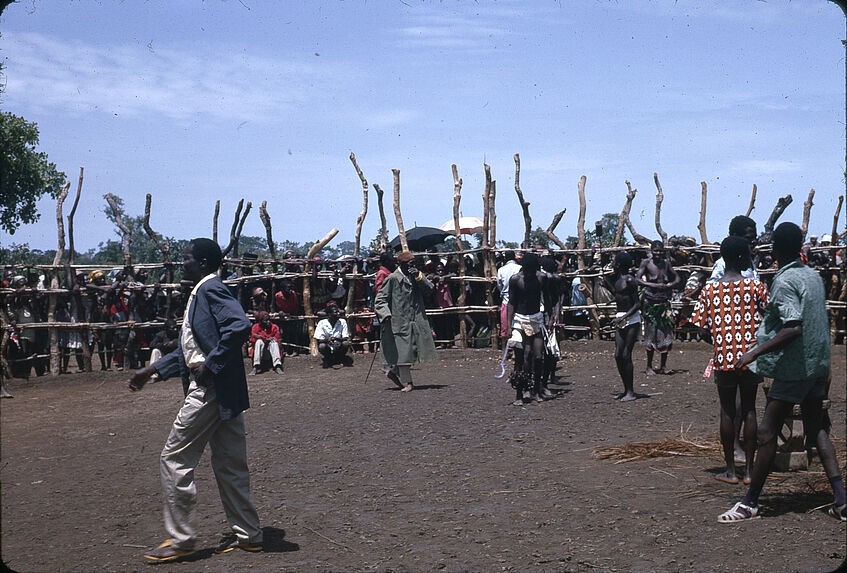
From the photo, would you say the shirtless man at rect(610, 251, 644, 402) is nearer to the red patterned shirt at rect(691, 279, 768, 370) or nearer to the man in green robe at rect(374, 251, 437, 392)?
the man in green robe at rect(374, 251, 437, 392)

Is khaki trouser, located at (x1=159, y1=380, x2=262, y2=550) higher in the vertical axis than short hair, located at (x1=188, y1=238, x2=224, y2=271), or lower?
lower

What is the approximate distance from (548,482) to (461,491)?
0.67 m

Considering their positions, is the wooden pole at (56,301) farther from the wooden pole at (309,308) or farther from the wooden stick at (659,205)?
the wooden stick at (659,205)

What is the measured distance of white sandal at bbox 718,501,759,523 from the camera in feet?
16.6

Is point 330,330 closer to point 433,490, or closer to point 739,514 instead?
point 433,490

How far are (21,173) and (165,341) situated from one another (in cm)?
1462

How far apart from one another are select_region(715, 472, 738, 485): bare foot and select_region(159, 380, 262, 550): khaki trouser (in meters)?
3.32

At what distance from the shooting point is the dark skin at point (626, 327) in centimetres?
980

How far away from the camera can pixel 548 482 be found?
6.36 metres

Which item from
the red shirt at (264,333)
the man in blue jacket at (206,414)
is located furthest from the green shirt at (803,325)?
the red shirt at (264,333)

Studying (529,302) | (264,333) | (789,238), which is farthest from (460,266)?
(789,238)

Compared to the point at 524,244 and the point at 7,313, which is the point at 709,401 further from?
the point at 7,313

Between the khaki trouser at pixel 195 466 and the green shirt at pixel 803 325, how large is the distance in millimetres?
3166

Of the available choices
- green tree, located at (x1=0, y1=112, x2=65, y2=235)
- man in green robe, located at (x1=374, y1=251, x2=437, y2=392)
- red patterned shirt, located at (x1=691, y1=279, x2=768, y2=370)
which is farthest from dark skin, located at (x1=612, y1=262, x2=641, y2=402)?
green tree, located at (x1=0, y1=112, x2=65, y2=235)
